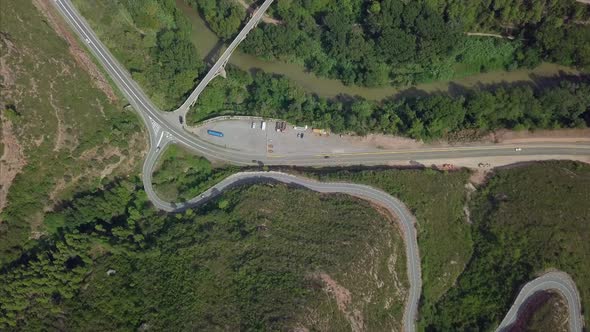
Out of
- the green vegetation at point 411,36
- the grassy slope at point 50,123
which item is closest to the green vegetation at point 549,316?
the green vegetation at point 411,36

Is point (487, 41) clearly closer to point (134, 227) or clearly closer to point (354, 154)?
point (354, 154)

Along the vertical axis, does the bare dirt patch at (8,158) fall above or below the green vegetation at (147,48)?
below

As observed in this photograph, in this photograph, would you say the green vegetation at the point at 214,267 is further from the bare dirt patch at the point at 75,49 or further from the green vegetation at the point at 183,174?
the bare dirt patch at the point at 75,49

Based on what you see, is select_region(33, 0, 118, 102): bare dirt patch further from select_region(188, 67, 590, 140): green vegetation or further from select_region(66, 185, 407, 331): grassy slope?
select_region(66, 185, 407, 331): grassy slope

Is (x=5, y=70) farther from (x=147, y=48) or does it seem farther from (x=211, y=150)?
(x=211, y=150)

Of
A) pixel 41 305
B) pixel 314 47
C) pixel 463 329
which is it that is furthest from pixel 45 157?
pixel 463 329
